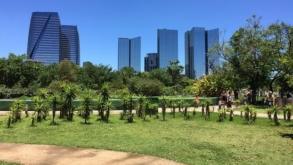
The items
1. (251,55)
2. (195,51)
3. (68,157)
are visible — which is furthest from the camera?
(195,51)

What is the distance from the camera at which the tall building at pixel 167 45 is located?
116 metres

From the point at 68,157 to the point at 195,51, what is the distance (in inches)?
3339

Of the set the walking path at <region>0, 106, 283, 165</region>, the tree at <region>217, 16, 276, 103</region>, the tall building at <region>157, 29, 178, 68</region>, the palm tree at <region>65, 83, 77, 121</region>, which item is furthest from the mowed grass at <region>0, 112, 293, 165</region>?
the tall building at <region>157, 29, 178, 68</region>

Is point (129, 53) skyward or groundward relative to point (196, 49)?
skyward

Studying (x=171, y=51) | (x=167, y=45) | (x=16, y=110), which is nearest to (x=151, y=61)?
(x=171, y=51)

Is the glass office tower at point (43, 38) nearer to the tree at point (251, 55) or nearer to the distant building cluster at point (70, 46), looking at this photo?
the distant building cluster at point (70, 46)

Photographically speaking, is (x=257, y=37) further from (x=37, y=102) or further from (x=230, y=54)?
(x=37, y=102)

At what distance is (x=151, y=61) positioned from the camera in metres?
122

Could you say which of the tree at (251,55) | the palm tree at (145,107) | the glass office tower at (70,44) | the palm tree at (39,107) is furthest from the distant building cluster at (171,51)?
the palm tree at (39,107)

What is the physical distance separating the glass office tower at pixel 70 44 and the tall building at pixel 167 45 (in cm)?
5003

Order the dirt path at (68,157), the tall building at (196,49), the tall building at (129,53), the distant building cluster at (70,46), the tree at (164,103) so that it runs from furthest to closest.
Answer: the tall building at (129,53), the distant building cluster at (70,46), the tall building at (196,49), the tree at (164,103), the dirt path at (68,157)

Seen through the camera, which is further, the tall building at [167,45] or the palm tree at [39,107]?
the tall building at [167,45]

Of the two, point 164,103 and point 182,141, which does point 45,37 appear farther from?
point 182,141

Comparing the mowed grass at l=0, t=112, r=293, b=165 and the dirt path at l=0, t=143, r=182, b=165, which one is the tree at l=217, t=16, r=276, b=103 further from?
the dirt path at l=0, t=143, r=182, b=165
